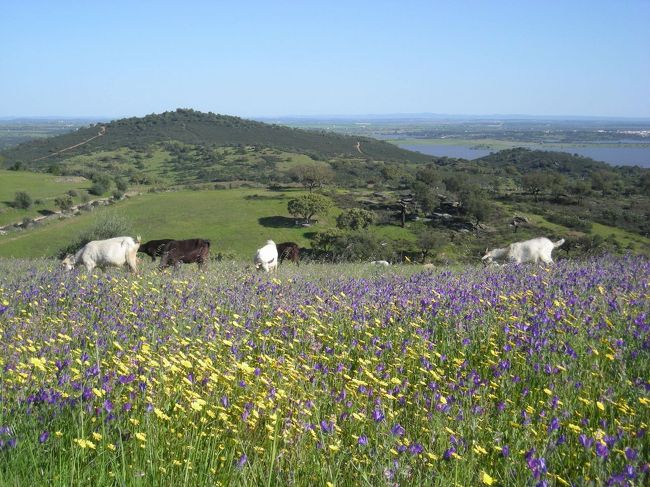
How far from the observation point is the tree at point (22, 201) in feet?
344

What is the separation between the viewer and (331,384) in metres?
5.03

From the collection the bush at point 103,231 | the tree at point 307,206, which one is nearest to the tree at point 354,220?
the tree at point 307,206

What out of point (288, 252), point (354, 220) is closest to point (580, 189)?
point (354, 220)

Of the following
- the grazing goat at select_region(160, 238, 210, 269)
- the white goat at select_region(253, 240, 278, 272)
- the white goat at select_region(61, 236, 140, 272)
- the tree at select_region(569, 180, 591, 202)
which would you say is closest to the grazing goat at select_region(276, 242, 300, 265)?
the white goat at select_region(253, 240, 278, 272)

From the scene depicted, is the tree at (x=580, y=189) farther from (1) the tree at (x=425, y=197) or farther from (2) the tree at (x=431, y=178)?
(1) the tree at (x=425, y=197)

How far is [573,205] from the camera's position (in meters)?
124

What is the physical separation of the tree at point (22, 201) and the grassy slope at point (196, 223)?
13.5 metres

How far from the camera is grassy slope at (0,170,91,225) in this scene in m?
101

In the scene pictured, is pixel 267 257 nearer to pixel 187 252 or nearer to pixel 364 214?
pixel 187 252

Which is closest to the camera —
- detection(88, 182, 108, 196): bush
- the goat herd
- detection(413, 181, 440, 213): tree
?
the goat herd

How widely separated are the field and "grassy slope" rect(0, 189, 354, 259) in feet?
226

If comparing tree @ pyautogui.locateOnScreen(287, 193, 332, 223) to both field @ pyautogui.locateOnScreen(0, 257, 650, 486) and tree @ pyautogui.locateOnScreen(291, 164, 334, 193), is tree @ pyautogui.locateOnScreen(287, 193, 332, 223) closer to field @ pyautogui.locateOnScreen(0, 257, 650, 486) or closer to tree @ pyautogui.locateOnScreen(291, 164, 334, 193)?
tree @ pyautogui.locateOnScreen(291, 164, 334, 193)

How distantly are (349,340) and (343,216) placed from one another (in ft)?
325

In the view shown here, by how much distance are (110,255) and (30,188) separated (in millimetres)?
118084
